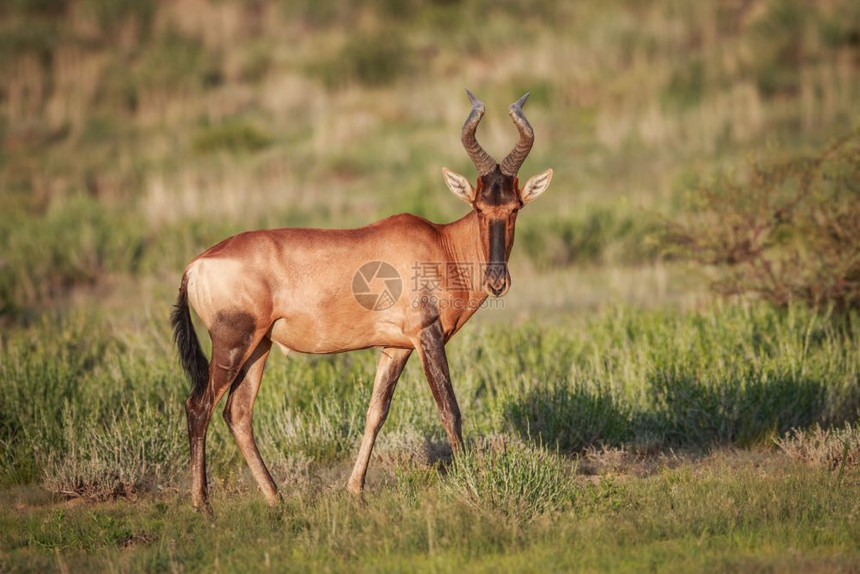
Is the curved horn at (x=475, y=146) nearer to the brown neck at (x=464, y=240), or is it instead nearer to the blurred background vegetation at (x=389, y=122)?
the brown neck at (x=464, y=240)

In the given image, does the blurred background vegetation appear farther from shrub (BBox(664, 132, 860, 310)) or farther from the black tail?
the black tail

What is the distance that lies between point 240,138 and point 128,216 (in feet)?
20.7

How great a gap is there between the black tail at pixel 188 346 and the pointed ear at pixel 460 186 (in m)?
2.38


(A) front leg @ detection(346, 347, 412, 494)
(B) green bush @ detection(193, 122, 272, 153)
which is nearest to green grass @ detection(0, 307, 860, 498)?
(A) front leg @ detection(346, 347, 412, 494)

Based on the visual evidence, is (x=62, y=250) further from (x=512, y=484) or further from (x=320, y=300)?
(x=512, y=484)

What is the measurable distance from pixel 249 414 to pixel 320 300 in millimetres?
1171

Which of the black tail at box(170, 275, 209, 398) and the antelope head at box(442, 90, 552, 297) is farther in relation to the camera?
the black tail at box(170, 275, 209, 398)

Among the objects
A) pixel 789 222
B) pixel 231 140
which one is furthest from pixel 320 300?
pixel 231 140

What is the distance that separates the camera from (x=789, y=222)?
14.3 meters

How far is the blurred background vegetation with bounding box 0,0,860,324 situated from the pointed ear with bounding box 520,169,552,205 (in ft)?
18.5

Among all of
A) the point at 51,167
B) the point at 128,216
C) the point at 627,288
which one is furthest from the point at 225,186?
the point at 627,288

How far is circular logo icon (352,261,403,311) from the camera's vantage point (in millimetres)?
8383

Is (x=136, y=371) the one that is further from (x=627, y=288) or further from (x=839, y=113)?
(x=839, y=113)

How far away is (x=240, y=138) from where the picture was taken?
29719 mm
